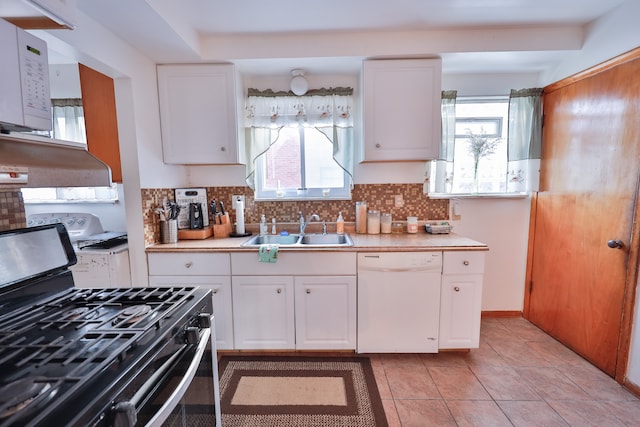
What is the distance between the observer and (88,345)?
0.76m

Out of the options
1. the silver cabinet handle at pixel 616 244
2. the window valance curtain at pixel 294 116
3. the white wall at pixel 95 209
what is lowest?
the silver cabinet handle at pixel 616 244

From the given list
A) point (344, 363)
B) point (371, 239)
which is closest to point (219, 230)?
point (371, 239)

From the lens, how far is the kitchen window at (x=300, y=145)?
2414 mm

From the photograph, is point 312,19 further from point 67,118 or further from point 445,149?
point 67,118

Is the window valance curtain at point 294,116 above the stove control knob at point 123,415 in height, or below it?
above

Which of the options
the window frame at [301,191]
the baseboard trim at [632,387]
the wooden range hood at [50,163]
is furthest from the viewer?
the window frame at [301,191]

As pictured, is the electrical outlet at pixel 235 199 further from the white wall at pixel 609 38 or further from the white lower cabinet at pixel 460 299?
the white wall at pixel 609 38

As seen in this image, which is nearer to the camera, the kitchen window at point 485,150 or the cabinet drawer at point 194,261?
the cabinet drawer at point 194,261

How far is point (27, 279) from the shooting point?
104cm

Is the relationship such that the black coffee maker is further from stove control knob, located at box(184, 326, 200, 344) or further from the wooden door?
the wooden door

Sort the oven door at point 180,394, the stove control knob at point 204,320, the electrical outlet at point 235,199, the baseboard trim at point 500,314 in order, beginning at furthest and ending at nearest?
the baseboard trim at point 500,314
the electrical outlet at point 235,199
the stove control knob at point 204,320
the oven door at point 180,394

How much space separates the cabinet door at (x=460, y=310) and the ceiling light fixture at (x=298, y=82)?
183 centimetres

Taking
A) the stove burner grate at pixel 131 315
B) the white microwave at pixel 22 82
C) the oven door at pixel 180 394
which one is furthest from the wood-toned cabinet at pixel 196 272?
the white microwave at pixel 22 82

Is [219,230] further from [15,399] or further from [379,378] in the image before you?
[15,399]
